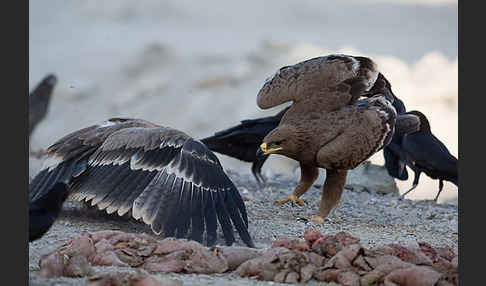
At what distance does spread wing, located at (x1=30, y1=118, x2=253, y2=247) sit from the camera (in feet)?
20.8

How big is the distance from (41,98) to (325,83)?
8169mm

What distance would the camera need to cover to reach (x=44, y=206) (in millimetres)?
5449

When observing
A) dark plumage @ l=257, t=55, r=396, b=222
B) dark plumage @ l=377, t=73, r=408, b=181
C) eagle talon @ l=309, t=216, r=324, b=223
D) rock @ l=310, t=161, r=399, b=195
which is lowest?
eagle talon @ l=309, t=216, r=324, b=223

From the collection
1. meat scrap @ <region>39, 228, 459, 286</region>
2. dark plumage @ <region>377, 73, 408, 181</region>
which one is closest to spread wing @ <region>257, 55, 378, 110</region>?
meat scrap @ <region>39, 228, 459, 286</region>

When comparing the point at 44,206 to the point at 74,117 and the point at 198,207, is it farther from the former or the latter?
the point at 74,117

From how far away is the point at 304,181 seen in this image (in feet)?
26.7

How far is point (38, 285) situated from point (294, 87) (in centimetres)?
356

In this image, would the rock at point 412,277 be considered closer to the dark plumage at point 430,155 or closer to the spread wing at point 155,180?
the spread wing at point 155,180

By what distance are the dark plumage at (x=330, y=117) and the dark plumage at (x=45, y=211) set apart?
2.21 m

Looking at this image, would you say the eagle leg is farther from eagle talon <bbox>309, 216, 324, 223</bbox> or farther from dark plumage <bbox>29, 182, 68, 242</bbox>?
dark plumage <bbox>29, 182, 68, 242</bbox>

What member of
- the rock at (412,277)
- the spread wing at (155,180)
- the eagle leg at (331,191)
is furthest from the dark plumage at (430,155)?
the rock at (412,277)

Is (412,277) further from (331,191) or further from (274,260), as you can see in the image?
(331,191)

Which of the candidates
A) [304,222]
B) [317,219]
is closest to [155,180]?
[304,222]

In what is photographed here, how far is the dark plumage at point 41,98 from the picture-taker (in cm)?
1431
